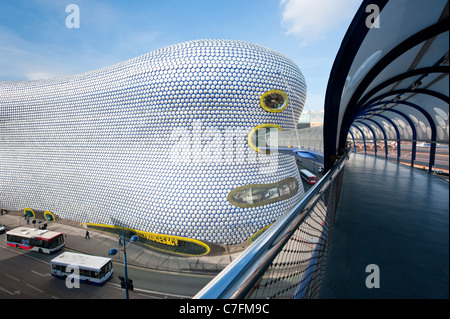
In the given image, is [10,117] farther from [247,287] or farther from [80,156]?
[247,287]

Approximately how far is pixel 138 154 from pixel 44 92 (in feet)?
29.8

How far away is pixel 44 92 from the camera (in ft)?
46.7

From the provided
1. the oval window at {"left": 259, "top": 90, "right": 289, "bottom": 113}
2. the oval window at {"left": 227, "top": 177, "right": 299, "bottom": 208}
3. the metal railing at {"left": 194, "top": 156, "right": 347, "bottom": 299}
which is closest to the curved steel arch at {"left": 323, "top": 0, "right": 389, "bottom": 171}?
the metal railing at {"left": 194, "top": 156, "right": 347, "bottom": 299}

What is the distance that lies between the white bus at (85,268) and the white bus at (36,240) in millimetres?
2655

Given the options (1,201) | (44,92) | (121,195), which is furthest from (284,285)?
(1,201)

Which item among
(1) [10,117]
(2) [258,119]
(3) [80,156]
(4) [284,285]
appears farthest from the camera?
(1) [10,117]

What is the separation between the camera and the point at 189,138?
1134 centimetres

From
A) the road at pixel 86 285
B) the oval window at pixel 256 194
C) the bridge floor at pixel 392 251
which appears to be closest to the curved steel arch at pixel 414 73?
the oval window at pixel 256 194

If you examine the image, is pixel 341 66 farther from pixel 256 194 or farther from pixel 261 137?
pixel 256 194

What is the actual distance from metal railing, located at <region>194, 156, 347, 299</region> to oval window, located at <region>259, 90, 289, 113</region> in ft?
32.2

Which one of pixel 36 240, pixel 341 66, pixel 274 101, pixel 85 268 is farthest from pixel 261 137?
pixel 36 240

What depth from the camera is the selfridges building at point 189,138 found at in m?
11.0

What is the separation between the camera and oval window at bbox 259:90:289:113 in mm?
11469
